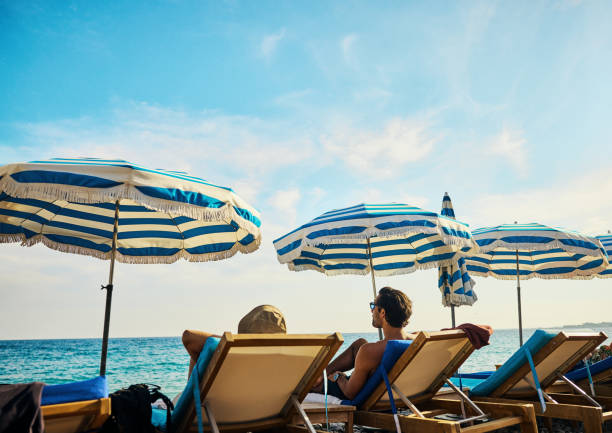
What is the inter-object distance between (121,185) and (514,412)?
2841 mm

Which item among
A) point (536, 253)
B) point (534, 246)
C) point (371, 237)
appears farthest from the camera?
point (536, 253)

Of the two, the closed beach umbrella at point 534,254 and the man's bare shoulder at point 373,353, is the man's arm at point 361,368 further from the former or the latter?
the closed beach umbrella at point 534,254

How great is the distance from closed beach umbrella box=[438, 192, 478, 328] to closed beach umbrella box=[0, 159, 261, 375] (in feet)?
10.9

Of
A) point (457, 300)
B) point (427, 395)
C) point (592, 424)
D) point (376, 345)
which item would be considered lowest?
point (592, 424)

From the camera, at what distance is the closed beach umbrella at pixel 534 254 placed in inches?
244

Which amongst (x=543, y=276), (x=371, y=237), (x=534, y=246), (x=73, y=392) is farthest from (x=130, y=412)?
(x=543, y=276)

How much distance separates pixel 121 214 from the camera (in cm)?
484

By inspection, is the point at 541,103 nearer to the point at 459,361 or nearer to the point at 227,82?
the point at 227,82

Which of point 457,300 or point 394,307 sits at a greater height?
point 457,300

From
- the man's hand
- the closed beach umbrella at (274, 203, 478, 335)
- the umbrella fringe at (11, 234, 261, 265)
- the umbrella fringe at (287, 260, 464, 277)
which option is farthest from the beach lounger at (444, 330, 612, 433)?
the umbrella fringe at (287, 260, 464, 277)

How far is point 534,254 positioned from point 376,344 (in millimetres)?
6545

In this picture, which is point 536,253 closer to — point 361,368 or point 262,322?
point 361,368

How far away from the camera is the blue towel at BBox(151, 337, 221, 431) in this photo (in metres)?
2.17

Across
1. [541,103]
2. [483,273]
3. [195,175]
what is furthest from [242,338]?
[541,103]
